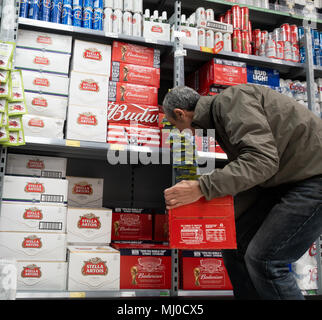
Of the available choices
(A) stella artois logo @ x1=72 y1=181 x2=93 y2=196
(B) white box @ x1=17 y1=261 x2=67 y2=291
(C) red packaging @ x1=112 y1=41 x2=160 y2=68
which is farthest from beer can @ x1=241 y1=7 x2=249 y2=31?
(B) white box @ x1=17 y1=261 x2=67 y2=291

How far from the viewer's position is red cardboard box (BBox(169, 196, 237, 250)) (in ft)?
4.68

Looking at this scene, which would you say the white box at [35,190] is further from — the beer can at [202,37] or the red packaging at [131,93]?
the beer can at [202,37]

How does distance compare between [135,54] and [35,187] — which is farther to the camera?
[135,54]

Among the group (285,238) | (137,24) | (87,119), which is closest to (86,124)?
(87,119)

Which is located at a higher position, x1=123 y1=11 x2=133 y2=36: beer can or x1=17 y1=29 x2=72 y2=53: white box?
x1=123 y1=11 x2=133 y2=36: beer can

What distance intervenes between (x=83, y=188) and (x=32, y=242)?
451 millimetres

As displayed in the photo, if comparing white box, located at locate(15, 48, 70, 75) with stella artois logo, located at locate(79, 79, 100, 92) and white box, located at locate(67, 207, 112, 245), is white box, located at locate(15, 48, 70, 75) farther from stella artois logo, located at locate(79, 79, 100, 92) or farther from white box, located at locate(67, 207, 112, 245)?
white box, located at locate(67, 207, 112, 245)

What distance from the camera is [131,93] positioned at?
2.31 m

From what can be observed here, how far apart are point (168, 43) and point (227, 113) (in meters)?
1.15

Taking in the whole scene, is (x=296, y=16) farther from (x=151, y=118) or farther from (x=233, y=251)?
(x=233, y=251)

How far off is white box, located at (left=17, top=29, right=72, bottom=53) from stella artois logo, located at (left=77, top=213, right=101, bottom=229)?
0.99m

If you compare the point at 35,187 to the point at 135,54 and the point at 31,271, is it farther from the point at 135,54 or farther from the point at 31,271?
the point at 135,54

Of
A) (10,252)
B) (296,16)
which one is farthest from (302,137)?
(296,16)

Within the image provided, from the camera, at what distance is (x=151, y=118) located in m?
2.32
